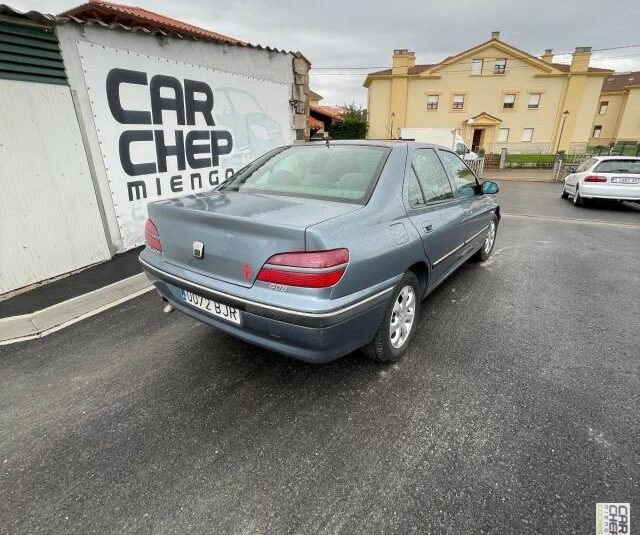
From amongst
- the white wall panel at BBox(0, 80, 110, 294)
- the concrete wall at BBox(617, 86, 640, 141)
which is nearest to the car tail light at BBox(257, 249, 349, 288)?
the white wall panel at BBox(0, 80, 110, 294)

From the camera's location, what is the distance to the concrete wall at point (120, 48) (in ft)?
13.9

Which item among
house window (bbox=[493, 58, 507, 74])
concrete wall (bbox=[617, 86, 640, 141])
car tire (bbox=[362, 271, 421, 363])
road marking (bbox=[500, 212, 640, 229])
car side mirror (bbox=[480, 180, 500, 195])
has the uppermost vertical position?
house window (bbox=[493, 58, 507, 74])

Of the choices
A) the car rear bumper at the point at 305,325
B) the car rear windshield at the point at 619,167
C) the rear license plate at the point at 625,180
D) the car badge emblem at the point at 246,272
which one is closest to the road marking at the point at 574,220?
the rear license plate at the point at 625,180

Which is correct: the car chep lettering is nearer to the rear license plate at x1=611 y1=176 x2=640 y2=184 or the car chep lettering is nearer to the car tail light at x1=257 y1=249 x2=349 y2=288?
the car tail light at x1=257 y1=249 x2=349 y2=288

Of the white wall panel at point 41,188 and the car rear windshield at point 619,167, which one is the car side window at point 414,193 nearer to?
the white wall panel at point 41,188

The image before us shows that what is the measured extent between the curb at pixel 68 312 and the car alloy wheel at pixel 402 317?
9.66ft

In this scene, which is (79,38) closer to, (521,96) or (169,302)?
(169,302)

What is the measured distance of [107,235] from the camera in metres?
4.86

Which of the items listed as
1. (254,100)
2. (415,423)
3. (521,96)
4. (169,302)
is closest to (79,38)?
(254,100)

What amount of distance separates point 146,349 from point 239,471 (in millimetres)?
1556

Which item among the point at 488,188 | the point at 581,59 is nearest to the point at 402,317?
the point at 488,188

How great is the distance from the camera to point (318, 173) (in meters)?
2.76

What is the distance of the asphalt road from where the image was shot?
1622 mm

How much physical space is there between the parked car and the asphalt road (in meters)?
0.45
